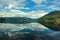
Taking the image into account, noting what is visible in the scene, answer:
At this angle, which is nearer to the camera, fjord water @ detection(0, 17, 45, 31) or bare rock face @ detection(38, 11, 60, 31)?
fjord water @ detection(0, 17, 45, 31)

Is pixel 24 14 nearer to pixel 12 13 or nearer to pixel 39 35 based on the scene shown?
pixel 12 13

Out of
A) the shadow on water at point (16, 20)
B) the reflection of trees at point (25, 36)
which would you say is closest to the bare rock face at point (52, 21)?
the shadow on water at point (16, 20)

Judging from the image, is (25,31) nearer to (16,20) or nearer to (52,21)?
(16,20)

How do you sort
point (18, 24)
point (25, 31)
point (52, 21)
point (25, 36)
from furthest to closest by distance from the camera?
1. point (52, 21)
2. point (18, 24)
3. point (25, 31)
4. point (25, 36)

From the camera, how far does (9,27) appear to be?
598 centimetres

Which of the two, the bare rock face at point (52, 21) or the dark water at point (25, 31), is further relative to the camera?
the bare rock face at point (52, 21)

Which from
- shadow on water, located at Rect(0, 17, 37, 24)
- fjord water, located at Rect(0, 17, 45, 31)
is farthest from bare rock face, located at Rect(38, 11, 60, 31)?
shadow on water, located at Rect(0, 17, 37, 24)

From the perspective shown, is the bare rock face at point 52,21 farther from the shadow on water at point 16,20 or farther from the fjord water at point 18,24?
the shadow on water at point 16,20

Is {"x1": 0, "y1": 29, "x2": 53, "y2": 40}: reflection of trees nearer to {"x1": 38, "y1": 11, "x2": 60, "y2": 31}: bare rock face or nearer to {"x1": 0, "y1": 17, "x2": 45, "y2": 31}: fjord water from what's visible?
{"x1": 0, "y1": 17, "x2": 45, "y2": 31}: fjord water

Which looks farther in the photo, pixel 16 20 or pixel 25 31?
pixel 16 20

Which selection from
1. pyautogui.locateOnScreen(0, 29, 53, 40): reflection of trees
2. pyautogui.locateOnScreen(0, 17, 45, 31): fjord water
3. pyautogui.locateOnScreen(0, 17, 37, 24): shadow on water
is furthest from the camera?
pyautogui.locateOnScreen(0, 17, 37, 24): shadow on water

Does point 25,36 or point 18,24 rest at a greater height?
point 18,24

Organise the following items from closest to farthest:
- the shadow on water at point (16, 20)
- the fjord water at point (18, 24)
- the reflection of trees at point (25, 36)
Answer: the reflection of trees at point (25, 36) < the fjord water at point (18, 24) < the shadow on water at point (16, 20)

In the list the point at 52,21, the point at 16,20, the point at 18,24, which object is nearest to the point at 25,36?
the point at 18,24
